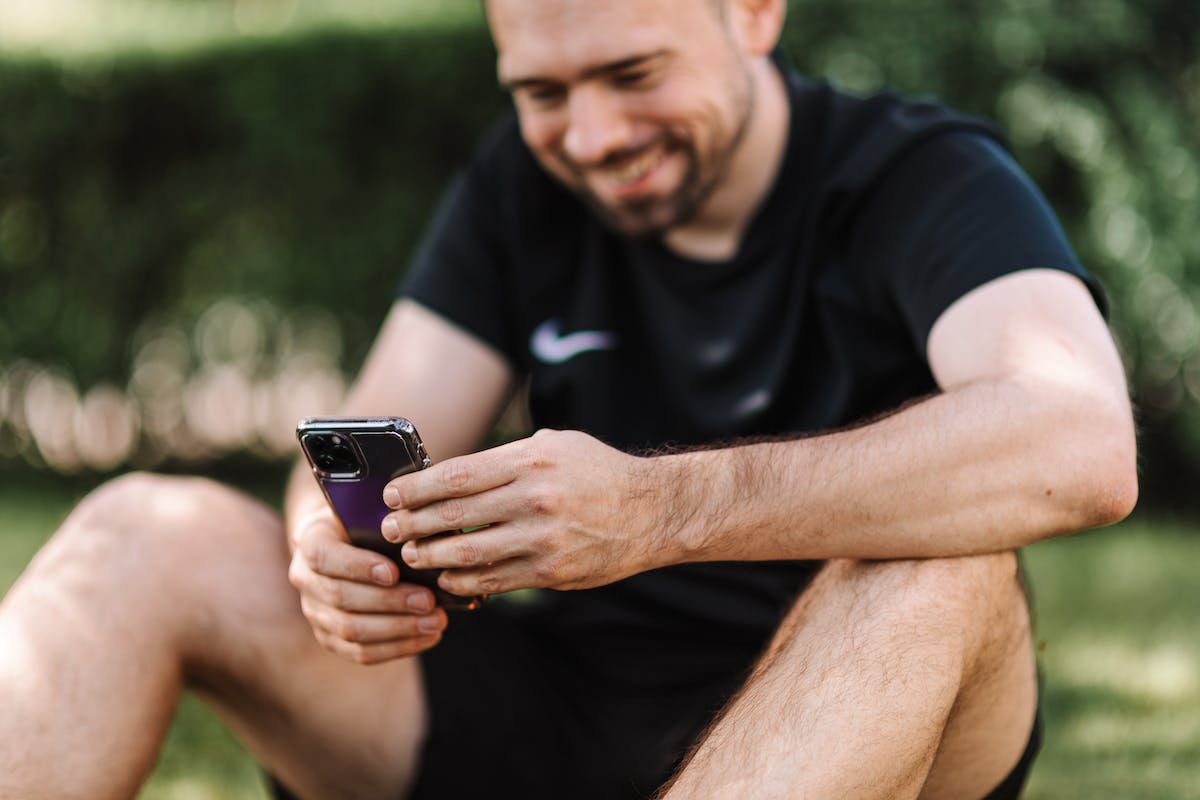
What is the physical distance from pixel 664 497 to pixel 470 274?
3.24 ft

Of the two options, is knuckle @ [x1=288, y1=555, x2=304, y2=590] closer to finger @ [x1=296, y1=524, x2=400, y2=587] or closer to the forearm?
finger @ [x1=296, y1=524, x2=400, y2=587]

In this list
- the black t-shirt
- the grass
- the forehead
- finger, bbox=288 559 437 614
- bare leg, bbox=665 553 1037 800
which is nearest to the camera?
bare leg, bbox=665 553 1037 800

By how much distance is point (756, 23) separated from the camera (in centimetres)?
243

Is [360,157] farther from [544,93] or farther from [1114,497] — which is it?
[1114,497]

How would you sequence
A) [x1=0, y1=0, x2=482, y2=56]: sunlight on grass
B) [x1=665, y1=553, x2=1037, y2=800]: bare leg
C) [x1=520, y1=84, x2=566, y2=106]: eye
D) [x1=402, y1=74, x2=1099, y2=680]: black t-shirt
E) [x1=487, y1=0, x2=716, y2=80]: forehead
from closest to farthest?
[x1=665, y1=553, x2=1037, y2=800]: bare leg
[x1=402, y1=74, x2=1099, y2=680]: black t-shirt
[x1=487, y1=0, x2=716, y2=80]: forehead
[x1=520, y1=84, x2=566, y2=106]: eye
[x1=0, y1=0, x2=482, y2=56]: sunlight on grass

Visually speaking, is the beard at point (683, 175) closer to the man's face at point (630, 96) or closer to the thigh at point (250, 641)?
the man's face at point (630, 96)

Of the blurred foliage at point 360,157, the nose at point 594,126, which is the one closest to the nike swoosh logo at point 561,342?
the nose at point 594,126

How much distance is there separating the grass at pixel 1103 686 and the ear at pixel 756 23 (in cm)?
126

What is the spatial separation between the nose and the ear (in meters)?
0.31

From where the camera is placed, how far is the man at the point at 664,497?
1631 millimetres

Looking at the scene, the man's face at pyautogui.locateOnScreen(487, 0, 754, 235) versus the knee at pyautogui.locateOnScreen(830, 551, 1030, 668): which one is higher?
the man's face at pyautogui.locateOnScreen(487, 0, 754, 235)

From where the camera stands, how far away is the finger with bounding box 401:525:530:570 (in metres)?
1.61

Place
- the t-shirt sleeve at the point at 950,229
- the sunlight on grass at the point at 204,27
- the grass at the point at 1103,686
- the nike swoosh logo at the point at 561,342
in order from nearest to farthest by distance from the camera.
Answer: the t-shirt sleeve at the point at 950,229 → the nike swoosh logo at the point at 561,342 → the grass at the point at 1103,686 → the sunlight on grass at the point at 204,27

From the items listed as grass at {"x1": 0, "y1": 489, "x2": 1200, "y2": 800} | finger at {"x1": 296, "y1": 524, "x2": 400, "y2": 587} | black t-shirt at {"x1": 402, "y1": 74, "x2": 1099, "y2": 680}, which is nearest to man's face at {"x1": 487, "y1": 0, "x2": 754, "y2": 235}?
black t-shirt at {"x1": 402, "y1": 74, "x2": 1099, "y2": 680}
